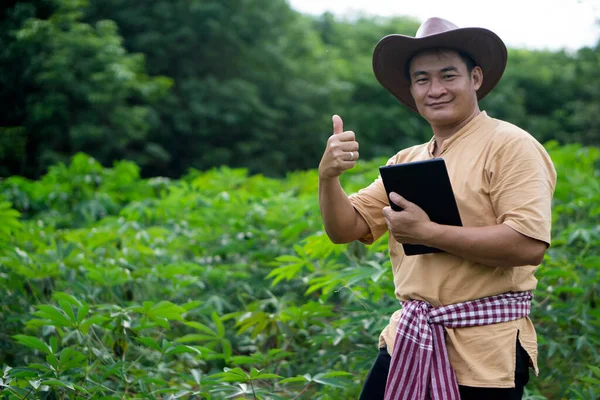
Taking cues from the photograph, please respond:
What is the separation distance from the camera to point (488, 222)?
6.21 feet

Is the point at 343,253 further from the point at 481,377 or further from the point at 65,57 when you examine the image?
the point at 65,57

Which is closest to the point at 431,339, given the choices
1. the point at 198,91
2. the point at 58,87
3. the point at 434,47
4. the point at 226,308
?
the point at 434,47

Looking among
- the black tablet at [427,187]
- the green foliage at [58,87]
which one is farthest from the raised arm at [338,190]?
the green foliage at [58,87]

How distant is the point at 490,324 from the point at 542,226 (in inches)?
11.9

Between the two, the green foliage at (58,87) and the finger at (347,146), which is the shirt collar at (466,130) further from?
the green foliage at (58,87)

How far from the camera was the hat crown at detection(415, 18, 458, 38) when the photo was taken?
2.06 metres

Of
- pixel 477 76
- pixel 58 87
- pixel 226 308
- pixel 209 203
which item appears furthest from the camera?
pixel 58 87

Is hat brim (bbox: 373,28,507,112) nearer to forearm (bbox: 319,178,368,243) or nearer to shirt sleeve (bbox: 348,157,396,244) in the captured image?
shirt sleeve (bbox: 348,157,396,244)

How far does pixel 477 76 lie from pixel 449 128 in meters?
0.19

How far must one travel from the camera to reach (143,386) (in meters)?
2.83

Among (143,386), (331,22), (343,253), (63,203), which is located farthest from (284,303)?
(331,22)

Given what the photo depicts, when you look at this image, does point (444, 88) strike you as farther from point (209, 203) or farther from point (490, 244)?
point (209, 203)

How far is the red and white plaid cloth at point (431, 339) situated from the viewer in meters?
1.90

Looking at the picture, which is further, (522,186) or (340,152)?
(340,152)
